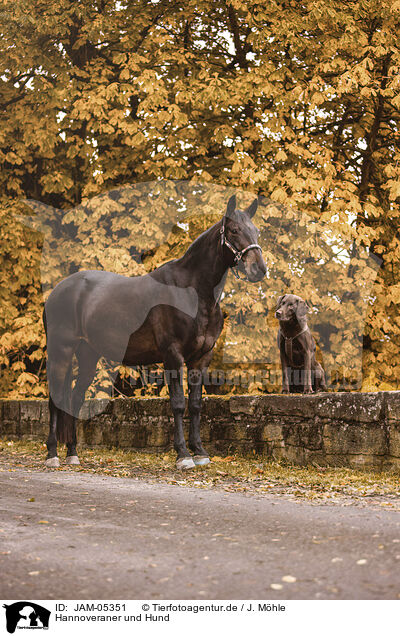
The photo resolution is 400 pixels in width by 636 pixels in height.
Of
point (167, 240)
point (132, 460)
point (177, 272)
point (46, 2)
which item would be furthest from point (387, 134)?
point (132, 460)

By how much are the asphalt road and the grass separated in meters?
0.45

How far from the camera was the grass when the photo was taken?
6.36m

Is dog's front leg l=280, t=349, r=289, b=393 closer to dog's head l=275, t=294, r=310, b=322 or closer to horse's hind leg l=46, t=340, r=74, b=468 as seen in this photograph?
dog's head l=275, t=294, r=310, b=322

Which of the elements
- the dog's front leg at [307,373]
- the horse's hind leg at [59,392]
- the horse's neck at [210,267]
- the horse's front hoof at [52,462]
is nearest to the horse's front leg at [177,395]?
the horse's neck at [210,267]

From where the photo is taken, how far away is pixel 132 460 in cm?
931

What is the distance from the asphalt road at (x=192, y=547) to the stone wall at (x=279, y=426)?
1.68 meters

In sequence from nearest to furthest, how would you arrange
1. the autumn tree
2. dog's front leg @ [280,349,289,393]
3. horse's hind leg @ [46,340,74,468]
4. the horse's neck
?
the horse's neck → dog's front leg @ [280,349,289,393] → horse's hind leg @ [46,340,74,468] → the autumn tree

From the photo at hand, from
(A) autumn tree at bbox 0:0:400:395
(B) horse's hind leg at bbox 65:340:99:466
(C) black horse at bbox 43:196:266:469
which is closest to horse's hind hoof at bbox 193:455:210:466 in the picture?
(C) black horse at bbox 43:196:266:469

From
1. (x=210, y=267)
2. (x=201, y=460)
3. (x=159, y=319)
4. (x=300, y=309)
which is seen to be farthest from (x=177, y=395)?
(x=300, y=309)

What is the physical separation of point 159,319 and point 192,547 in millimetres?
4643

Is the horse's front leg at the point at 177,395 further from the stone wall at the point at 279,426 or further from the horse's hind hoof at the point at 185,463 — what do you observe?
the stone wall at the point at 279,426

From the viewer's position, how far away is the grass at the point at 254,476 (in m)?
6.36

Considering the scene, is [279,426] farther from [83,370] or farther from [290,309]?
[83,370]

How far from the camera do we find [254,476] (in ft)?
24.7
